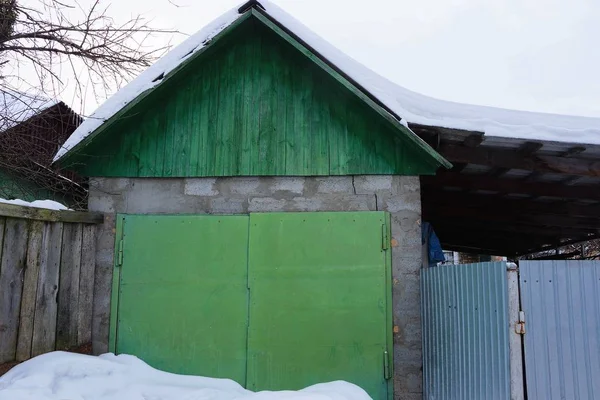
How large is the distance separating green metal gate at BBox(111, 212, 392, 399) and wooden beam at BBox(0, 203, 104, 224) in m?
0.46

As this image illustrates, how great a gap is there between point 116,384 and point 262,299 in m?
1.60

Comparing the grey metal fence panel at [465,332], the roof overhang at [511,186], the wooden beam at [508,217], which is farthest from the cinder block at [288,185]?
the wooden beam at [508,217]

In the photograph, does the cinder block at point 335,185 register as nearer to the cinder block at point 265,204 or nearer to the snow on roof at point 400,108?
the cinder block at point 265,204

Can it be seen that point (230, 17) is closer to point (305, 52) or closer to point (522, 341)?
point (305, 52)

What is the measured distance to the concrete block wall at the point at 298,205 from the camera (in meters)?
4.89

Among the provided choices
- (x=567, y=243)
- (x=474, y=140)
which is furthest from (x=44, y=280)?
(x=567, y=243)

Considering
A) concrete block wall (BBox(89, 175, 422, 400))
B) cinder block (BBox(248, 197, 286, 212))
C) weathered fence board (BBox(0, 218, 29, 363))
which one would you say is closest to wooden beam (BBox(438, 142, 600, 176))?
concrete block wall (BBox(89, 175, 422, 400))

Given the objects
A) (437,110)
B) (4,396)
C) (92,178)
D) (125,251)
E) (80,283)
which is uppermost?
(437,110)

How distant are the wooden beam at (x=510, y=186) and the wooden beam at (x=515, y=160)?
84cm

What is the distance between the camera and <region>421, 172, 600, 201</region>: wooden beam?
6.45 meters

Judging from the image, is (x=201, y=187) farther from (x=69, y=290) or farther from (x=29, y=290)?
(x=29, y=290)

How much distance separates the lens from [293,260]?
5.02 metres

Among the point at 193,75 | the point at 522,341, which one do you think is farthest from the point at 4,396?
the point at 522,341

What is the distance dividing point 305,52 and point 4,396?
13.4 ft
